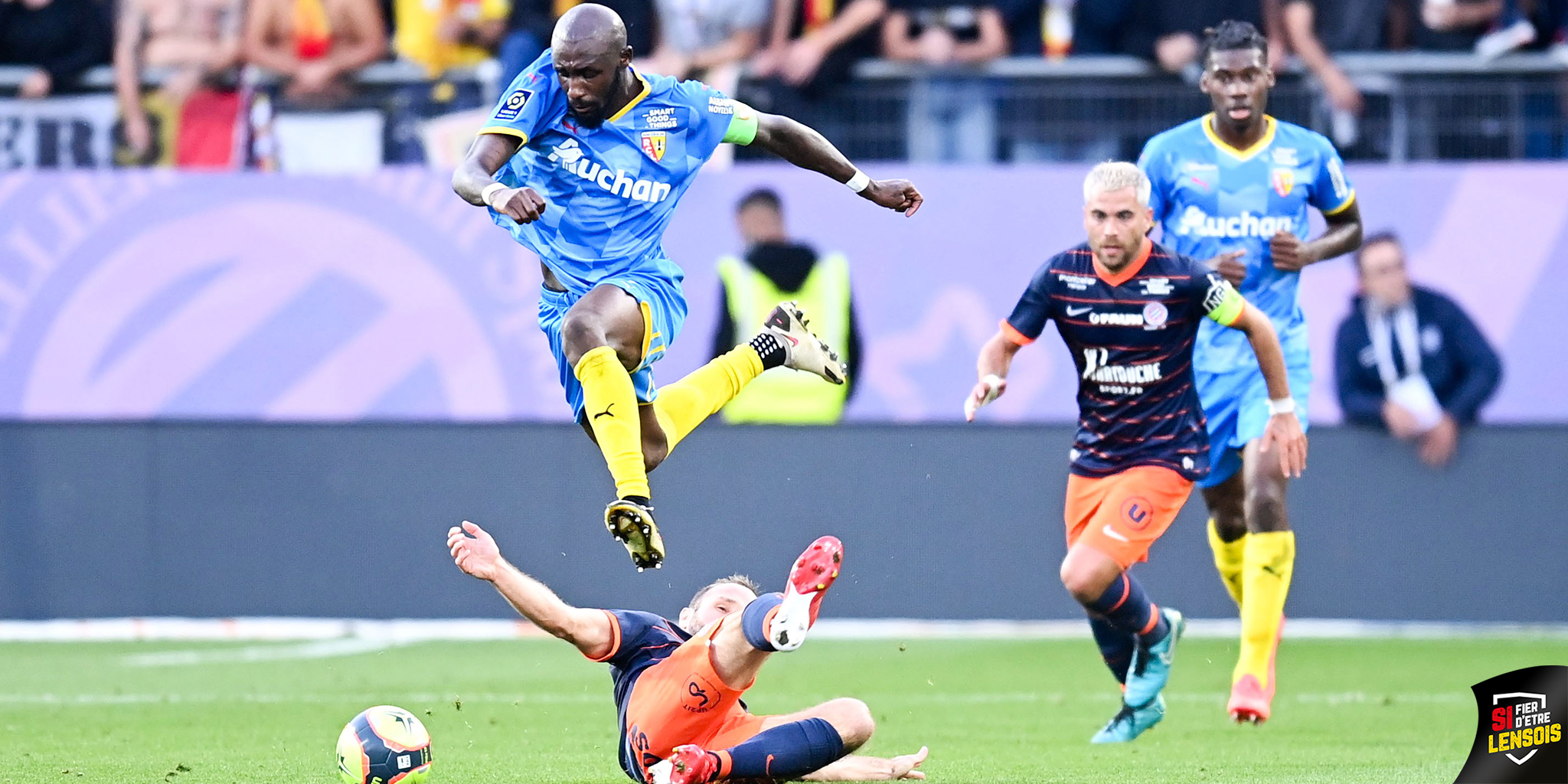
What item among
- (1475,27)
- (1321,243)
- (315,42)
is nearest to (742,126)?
(1321,243)

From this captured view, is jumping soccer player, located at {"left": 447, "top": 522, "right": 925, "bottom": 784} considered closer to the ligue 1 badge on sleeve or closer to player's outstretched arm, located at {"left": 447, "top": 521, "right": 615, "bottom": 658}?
player's outstretched arm, located at {"left": 447, "top": 521, "right": 615, "bottom": 658}

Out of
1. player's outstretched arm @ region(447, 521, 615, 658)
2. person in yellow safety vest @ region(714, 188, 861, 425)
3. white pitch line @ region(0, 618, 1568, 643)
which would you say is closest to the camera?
player's outstretched arm @ region(447, 521, 615, 658)

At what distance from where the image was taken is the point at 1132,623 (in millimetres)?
8430

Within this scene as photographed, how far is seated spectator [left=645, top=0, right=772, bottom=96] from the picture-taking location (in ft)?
43.9

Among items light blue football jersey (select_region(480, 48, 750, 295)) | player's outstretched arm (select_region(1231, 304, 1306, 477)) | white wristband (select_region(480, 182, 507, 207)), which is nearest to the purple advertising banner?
player's outstretched arm (select_region(1231, 304, 1306, 477))

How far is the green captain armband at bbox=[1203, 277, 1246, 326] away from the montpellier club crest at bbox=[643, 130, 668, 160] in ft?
7.15

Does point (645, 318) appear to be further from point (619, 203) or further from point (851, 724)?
point (851, 724)

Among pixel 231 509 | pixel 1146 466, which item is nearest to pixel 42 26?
pixel 231 509

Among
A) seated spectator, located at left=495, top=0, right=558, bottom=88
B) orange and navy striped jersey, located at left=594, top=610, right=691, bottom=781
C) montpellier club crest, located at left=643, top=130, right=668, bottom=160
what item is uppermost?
montpellier club crest, located at left=643, top=130, right=668, bottom=160

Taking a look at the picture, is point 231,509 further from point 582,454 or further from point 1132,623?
point 1132,623

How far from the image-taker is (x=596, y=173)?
26.0ft

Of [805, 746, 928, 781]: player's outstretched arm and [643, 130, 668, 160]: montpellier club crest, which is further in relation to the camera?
[643, 130, 668, 160]: montpellier club crest

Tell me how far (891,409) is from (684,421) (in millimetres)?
5146

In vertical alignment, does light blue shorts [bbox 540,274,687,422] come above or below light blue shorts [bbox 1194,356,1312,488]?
above
